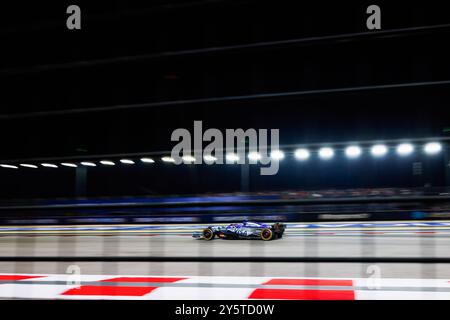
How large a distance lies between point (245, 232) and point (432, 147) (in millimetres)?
6764

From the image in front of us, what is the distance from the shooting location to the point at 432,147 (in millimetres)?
1697

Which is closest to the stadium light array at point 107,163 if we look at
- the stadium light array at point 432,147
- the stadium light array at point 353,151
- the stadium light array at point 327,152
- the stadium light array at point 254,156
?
the stadium light array at point 254,156

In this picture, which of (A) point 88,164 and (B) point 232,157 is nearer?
(B) point 232,157

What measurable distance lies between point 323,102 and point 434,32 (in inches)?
22.3

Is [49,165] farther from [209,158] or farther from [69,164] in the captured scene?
[209,158]

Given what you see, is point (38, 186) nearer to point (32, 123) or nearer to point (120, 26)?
point (32, 123)

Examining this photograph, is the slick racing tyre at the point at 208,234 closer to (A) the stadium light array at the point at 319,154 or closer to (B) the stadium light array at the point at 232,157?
(A) the stadium light array at the point at 319,154

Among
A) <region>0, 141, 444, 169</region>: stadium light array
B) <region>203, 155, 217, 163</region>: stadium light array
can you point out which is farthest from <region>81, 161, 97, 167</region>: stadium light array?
<region>203, 155, 217, 163</region>: stadium light array

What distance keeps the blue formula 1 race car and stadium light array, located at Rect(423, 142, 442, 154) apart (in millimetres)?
6390

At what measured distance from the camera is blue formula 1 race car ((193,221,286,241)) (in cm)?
806

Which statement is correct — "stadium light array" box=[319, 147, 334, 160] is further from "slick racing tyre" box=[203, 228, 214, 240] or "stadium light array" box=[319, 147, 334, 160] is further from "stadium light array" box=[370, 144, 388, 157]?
"slick racing tyre" box=[203, 228, 214, 240]

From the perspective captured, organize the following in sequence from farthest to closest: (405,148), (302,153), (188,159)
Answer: (188,159) → (302,153) → (405,148)

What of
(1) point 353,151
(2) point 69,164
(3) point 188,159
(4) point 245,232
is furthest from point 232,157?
(4) point 245,232
